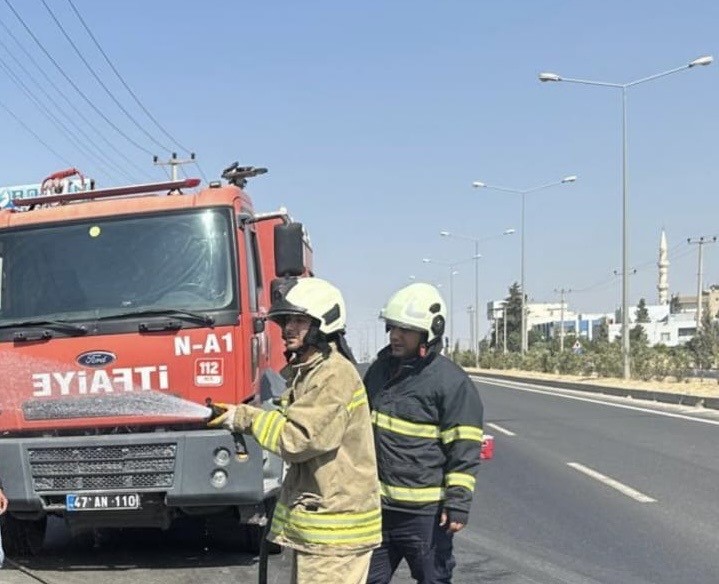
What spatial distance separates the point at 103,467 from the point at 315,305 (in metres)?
2.78

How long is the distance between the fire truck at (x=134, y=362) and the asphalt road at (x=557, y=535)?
0.55 meters

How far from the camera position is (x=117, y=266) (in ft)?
19.2

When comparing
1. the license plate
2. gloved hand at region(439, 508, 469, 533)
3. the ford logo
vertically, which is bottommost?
the license plate

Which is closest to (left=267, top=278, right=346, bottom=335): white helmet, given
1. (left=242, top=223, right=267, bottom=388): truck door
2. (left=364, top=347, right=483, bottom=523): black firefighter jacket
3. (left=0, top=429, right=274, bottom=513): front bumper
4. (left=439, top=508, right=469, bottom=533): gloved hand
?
(left=364, top=347, right=483, bottom=523): black firefighter jacket

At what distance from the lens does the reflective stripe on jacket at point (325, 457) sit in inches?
125

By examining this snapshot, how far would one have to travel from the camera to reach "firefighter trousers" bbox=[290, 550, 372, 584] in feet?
10.8

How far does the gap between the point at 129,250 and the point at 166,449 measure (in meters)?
1.43

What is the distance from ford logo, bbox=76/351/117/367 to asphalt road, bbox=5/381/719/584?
4.93 ft

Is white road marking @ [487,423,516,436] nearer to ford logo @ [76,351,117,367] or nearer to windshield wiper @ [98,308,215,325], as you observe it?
windshield wiper @ [98,308,215,325]

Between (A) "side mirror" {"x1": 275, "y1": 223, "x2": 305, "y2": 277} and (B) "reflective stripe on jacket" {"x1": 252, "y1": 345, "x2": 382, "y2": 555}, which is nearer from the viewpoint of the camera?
(B) "reflective stripe on jacket" {"x1": 252, "y1": 345, "x2": 382, "y2": 555}

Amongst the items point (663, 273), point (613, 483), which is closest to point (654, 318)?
point (663, 273)

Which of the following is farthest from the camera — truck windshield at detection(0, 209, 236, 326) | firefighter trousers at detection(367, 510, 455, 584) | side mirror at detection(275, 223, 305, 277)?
side mirror at detection(275, 223, 305, 277)

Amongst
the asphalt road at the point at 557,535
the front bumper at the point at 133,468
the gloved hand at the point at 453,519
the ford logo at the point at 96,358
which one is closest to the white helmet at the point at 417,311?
the gloved hand at the point at 453,519

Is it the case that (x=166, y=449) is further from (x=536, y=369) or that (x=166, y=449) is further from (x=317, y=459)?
(x=536, y=369)
